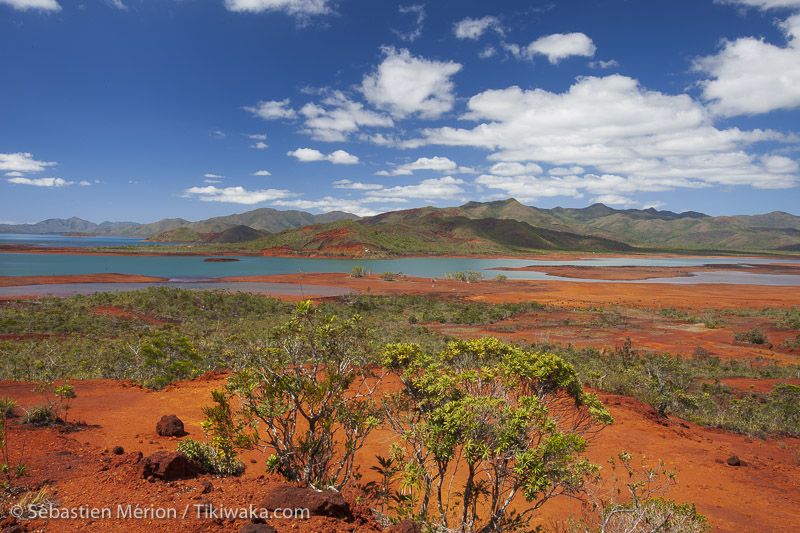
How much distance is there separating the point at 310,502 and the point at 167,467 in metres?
2.20

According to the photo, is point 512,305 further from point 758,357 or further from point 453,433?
point 453,433

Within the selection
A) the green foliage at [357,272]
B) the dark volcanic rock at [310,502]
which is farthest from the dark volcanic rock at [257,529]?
the green foliage at [357,272]

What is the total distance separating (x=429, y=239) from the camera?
488 feet

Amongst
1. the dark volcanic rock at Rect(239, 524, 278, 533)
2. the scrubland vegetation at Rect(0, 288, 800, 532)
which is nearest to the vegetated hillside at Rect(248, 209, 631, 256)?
the scrubland vegetation at Rect(0, 288, 800, 532)

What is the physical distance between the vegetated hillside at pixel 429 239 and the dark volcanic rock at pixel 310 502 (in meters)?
99.4

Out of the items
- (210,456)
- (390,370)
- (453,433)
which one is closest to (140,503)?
(210,456)

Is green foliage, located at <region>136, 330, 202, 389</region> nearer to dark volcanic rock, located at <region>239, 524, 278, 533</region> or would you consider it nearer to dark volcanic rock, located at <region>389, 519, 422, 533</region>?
dark volcanic rock, located at <region>239, 524, 278, 533</region>

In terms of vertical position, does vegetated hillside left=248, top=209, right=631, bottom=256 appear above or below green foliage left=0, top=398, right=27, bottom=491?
above

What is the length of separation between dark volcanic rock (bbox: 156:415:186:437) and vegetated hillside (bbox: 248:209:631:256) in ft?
316

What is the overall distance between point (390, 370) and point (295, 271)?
66.1 m

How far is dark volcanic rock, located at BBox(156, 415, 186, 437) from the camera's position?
734 cm

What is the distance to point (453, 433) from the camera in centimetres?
407

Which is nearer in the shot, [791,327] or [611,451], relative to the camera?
[611,451]

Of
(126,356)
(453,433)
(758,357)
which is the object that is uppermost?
(453,433)
